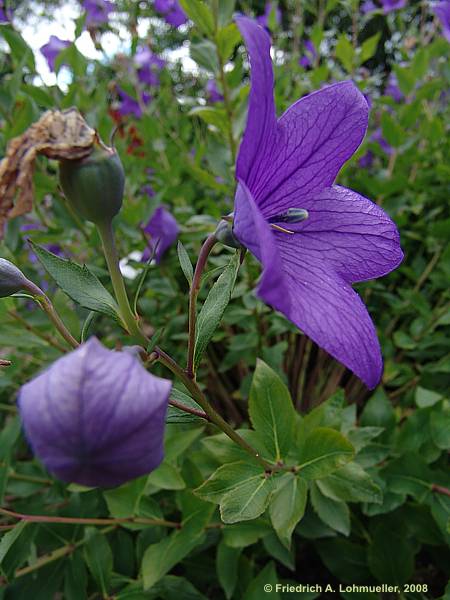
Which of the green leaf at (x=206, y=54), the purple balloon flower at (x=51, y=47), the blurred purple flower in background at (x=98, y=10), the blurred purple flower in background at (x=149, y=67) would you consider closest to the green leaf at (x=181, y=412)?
the green leaf at (x=206, y=54)

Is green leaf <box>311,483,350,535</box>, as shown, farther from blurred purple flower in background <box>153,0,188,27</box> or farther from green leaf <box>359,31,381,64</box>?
blurred purple flower in background <box>153,0,188,27</box>

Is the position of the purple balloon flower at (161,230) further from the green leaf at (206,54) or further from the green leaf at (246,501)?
the green leaf at (246,501)

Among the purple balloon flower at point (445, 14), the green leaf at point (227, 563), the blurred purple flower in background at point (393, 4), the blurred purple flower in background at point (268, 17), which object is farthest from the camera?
the blurred purple flower in background at point (393, 4)

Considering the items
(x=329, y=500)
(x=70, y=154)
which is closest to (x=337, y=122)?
(x=70, y=154)

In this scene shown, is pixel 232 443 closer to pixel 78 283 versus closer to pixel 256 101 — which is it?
pixel 78 283

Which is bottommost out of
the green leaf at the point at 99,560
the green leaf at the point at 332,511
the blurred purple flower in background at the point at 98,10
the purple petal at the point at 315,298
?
the green leaf at the point at 99,560

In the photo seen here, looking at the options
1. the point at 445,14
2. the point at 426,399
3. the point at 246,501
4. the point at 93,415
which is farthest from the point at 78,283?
the point at 445,14

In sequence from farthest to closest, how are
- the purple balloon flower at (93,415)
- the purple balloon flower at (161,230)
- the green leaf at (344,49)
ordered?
the green leaf at (344,49), the purple balloon flower at (161,230), the purple balloon flower at (93,415)
